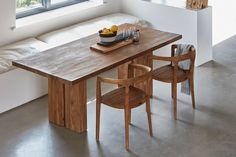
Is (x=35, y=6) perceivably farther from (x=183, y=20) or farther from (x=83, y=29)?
(x=183, y=20)

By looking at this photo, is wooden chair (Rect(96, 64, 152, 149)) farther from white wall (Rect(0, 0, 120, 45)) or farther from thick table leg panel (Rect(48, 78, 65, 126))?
white wall (Rect(0, 0, 120, 45))

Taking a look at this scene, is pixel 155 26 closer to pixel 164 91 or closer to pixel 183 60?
pixel 164 91

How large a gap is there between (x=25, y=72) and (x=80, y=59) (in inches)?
32.6

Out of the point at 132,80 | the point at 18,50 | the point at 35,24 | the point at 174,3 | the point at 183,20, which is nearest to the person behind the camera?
the point at 132,80

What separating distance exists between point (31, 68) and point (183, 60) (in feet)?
4.75

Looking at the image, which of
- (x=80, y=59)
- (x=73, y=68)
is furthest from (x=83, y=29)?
(x=73, y=68)

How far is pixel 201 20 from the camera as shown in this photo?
21.6 ft

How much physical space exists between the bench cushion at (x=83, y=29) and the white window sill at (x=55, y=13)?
0.17 metres

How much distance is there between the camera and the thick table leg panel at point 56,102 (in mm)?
5199

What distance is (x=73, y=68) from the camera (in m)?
4.89

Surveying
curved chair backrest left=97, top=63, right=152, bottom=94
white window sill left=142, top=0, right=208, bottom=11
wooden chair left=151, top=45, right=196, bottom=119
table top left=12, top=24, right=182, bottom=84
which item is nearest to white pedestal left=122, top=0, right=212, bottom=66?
white window sill left=142, top=0, right=208, bottom=11

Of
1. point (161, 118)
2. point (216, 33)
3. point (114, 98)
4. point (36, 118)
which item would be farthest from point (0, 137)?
point (216, 33)

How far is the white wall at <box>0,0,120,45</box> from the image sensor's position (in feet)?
19.4

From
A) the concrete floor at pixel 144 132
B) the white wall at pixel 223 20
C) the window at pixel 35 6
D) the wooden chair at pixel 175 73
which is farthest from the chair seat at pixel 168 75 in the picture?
the white wall at pixel 223 20
